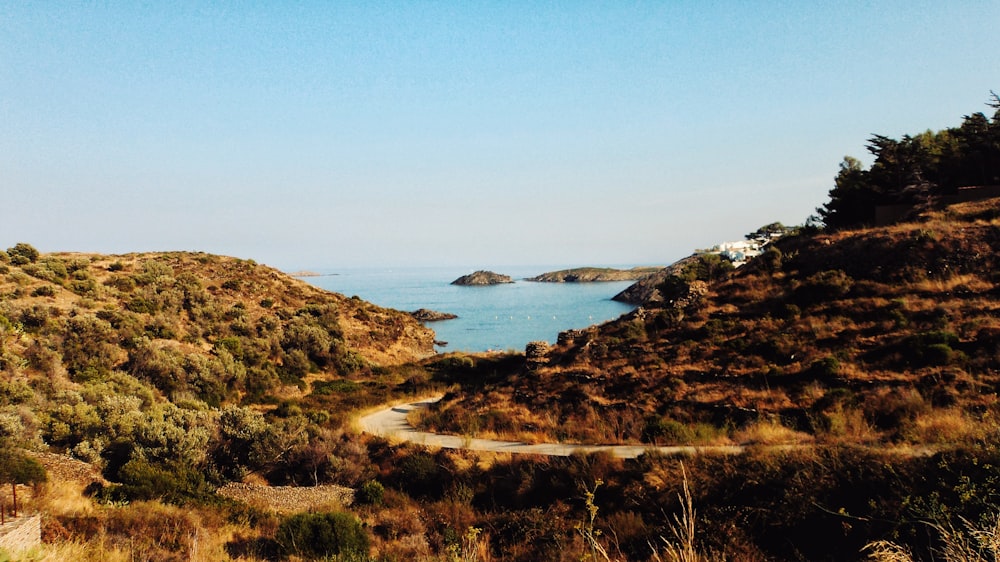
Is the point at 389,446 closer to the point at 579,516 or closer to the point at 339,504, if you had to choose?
the point at 339,504

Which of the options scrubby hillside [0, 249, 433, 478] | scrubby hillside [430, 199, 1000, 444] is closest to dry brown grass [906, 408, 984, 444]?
scrubby hillside [430, 199, 1000, 444]

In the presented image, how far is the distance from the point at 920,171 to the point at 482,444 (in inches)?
1142

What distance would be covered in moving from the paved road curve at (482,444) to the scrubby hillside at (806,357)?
102 cm

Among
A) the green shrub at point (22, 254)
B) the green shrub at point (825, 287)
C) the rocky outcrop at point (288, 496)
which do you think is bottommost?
the rocky outcrop at point (288, 496)

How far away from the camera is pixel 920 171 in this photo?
27984 millimetres

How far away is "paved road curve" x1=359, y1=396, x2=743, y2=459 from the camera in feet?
37.9

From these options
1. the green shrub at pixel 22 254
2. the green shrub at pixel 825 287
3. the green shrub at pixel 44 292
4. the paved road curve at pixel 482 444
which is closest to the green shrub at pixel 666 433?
the paved road curve at pixel 482 444

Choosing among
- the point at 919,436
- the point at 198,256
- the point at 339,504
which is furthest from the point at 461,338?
the point at 919,436

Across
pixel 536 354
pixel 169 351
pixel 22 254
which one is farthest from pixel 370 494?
pixel 22 254

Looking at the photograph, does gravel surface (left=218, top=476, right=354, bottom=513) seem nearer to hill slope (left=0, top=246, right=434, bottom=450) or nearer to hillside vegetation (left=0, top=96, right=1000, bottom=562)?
hillside vegetation (left=0, top=96, right=1000, bottom=562)

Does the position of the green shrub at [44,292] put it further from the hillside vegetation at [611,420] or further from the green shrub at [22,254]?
the green shrub at [22,254]

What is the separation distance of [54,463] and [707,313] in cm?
2394

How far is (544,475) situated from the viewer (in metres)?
11.9

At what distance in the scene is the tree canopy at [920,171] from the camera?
2720cm
